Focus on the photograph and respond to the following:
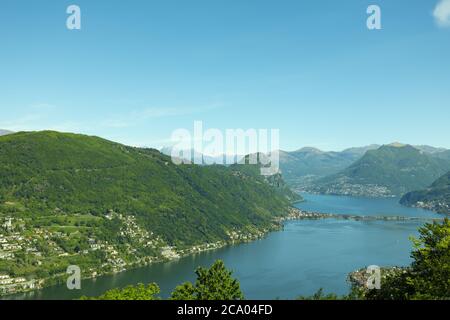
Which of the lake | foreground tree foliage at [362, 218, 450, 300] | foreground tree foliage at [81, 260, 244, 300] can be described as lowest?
the lake

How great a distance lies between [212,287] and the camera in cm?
4119

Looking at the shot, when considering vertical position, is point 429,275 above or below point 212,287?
above

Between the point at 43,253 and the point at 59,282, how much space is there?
16.4 m

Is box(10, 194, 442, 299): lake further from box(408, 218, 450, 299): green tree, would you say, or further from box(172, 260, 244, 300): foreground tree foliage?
box(408, 218, 450, 299): green tree

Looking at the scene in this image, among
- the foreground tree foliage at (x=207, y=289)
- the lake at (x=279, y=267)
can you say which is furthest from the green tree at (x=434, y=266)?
the lake at (x=279, y=267)

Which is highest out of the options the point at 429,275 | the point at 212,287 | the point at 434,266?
the point at 434,266

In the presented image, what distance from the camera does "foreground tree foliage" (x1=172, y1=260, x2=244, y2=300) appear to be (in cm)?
4062

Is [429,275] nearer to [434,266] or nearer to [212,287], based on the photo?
[434,266]

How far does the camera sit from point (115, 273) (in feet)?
458

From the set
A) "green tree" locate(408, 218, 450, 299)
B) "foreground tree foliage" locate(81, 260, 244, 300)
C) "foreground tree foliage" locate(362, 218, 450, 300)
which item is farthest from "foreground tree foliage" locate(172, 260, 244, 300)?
"green tree" locate(408, 218, 450, 299)

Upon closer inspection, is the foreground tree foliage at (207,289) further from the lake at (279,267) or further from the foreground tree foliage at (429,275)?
the lake at (279,267)

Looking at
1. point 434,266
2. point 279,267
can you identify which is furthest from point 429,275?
point 279,267
